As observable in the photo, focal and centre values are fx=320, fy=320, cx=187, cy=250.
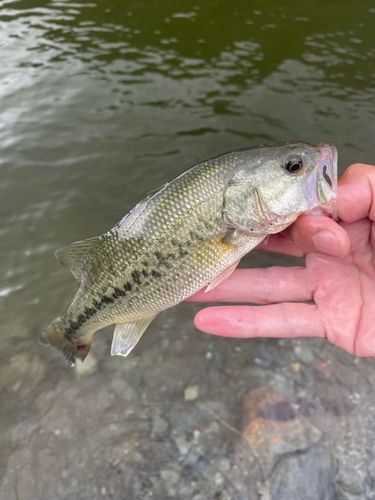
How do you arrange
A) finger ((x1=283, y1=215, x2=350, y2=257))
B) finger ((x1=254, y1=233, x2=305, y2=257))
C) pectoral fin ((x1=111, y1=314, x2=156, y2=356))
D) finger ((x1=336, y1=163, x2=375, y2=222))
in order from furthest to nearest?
finger ((x1=254, y1=233, x2=305, y2=257)), pectoral fin ((x1=111, y1=314, x2=156, y2=356)), finger ((x1=336, y1=163, x2=375, y2=222)), finger ((x1=283, y1=215, x2=350, y2=257))

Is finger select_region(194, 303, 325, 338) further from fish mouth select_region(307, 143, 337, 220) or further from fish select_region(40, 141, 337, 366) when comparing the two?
fish mouth select_region(307, 143, 337, 220)

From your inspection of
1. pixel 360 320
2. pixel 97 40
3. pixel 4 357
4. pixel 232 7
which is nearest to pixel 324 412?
pixel 360 320

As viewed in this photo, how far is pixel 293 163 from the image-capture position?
2406mm

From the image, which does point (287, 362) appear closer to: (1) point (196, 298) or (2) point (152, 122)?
(1) point (196, 298)

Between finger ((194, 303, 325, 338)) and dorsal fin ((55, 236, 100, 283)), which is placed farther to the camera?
dorsal fin ((55, 236, 100, 283))

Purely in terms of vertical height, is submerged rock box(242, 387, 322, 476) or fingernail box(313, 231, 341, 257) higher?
fingernail box(313, 231, 341, 257)

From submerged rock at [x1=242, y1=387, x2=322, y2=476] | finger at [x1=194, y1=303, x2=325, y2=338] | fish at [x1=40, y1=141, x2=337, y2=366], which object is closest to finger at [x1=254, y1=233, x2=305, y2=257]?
fish at [x1=40, y1=141, x2=337, y2=366]

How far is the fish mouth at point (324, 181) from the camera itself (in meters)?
2.41

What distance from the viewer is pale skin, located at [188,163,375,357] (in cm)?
250

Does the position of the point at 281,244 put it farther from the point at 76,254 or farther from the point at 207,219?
the point at 76,254

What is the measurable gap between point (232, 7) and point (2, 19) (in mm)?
6656

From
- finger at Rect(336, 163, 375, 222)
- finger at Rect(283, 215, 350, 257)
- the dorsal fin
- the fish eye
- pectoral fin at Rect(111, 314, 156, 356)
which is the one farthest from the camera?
pectoral fin at Rect(111, 314, 156, 356)

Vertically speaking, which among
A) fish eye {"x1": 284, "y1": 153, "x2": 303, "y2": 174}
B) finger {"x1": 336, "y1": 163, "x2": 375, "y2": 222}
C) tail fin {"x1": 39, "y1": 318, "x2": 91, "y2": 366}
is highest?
fish eye {"x1": 284, "y1": 153, "x2": 303, "y2": 174}

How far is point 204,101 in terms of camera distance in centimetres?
701
